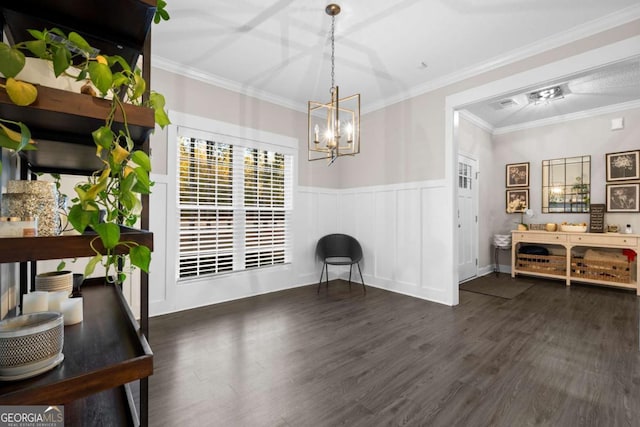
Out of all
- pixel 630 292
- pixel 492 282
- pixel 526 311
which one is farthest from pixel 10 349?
pixel 630 292

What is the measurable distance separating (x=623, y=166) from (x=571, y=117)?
1098 mm

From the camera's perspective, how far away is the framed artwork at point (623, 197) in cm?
451

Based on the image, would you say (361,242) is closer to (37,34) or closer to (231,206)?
(231,206)

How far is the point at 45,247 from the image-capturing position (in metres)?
0.53

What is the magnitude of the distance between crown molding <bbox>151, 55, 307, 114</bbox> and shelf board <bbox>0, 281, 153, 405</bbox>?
320 cm

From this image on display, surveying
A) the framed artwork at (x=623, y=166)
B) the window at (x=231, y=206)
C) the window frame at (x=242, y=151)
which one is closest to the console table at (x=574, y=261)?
the framed artwork at (x=623, y=166)

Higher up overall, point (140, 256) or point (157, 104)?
point (157, 104)

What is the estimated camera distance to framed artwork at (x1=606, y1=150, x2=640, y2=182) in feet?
14.7

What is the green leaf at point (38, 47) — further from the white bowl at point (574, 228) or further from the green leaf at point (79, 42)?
the white bowl at point (574, 228)

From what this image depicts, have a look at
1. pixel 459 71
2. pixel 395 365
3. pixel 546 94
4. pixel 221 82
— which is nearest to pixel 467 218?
pixel 546 94

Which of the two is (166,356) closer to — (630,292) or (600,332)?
(600,332)

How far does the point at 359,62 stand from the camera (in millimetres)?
3393

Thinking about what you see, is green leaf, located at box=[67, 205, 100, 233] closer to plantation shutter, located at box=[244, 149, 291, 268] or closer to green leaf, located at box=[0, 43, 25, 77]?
green leaf, located at box=[0, 43, 25, 77]

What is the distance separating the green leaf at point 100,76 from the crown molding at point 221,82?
325 centimetres
